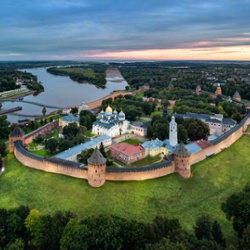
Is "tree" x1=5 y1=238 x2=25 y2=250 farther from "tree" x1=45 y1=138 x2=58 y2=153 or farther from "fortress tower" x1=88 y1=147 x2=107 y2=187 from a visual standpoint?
"tree" x1=45 y1=138 x2=58 y2=153

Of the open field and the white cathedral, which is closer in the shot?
the open field

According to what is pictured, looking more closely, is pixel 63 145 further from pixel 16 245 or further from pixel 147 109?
pixel 147 109

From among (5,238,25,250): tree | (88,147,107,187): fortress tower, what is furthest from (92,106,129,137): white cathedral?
(5,238,25,250): tree

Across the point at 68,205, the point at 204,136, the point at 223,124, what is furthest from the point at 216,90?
the point at 68,205

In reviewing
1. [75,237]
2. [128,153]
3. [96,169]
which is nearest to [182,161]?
[128,153]

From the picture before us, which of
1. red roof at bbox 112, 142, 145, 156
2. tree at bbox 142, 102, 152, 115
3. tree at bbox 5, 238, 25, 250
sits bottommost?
tree at bbox 142, 102, 152, 115
